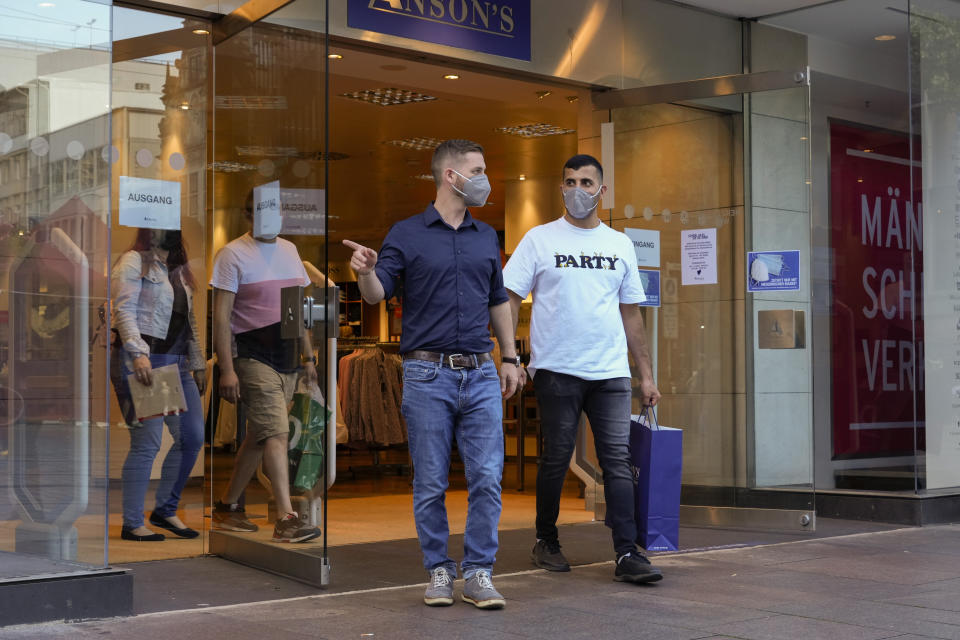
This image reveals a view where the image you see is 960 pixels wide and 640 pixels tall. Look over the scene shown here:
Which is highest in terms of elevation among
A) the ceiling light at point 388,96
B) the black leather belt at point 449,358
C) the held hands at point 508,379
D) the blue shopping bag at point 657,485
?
the ceiling light at point 388,96

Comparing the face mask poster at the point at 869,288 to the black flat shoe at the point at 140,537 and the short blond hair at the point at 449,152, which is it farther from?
the black flat shoe at the point at 140,537

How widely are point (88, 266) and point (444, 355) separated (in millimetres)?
1294

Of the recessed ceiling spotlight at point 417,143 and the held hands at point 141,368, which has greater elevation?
the recessed ceiling spotlight at point 417,143

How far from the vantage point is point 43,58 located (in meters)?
4.18

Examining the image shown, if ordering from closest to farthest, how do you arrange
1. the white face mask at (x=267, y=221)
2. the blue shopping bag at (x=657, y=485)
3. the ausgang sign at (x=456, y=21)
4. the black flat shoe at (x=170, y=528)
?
the blue shopping bag at (x=657, y=485) < the white face mask at (x=267, y=221) < the black flat shoe at (x=170, y=528) < the ausgang sign at (x=456, y=21)

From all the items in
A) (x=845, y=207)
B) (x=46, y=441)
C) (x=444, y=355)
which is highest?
(x=845, y=207)

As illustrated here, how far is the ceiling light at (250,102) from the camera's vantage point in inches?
198

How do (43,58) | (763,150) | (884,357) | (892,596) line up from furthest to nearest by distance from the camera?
(884,357) → (763,150) → (892,596) → (43,58)

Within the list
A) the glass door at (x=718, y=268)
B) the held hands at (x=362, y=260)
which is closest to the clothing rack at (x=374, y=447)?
the glass door at (x=718, y=268)

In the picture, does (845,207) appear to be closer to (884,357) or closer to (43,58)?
(884,357)

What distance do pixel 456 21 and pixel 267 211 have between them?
2264 millimetres

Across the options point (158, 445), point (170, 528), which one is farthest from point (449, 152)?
point (170, 528)

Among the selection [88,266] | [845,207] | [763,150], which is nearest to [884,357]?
[845,207]

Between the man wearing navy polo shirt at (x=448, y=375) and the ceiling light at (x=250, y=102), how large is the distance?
0.98 metres
